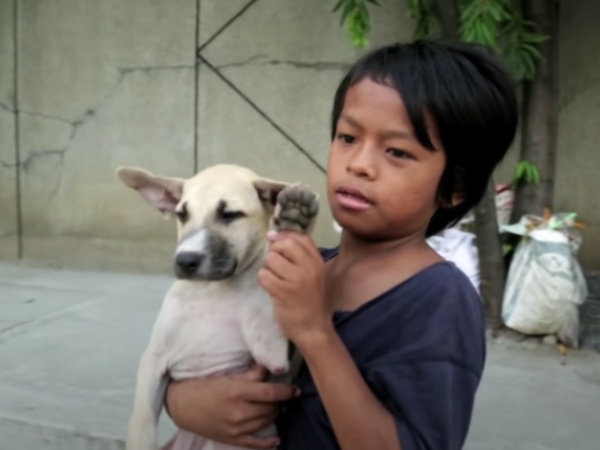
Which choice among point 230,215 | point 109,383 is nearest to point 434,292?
point 230,215

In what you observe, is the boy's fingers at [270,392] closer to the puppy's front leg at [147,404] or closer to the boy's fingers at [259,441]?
the boy's fingers at [259,441]

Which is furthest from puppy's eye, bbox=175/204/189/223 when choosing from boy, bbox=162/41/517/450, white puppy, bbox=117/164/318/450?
boy, bbox=162/41/517/450

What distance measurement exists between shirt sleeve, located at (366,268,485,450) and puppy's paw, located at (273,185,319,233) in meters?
0.26

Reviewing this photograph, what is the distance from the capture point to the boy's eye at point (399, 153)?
1327 mm

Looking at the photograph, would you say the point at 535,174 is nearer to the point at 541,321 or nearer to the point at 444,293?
the point at 541,321

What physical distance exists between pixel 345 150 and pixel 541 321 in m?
3.52

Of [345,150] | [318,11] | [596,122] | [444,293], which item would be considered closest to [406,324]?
[444,293]

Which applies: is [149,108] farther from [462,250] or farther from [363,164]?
[363,164]

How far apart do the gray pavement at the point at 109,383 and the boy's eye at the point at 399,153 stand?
2.37 metres

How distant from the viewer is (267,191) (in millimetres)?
2014

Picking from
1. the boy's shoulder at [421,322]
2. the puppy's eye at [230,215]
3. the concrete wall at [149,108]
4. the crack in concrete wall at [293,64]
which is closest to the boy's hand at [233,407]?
the boy's shoulder at [421,322]

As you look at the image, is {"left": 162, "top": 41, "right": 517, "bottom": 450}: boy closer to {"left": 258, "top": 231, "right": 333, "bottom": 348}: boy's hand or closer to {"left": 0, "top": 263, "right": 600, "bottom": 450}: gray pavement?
{"left": 258, "top": 231, "right": 333, "bottom": 348}: boy's hand

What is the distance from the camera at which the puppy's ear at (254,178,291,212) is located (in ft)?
6.55

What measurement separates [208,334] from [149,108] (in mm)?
5094
